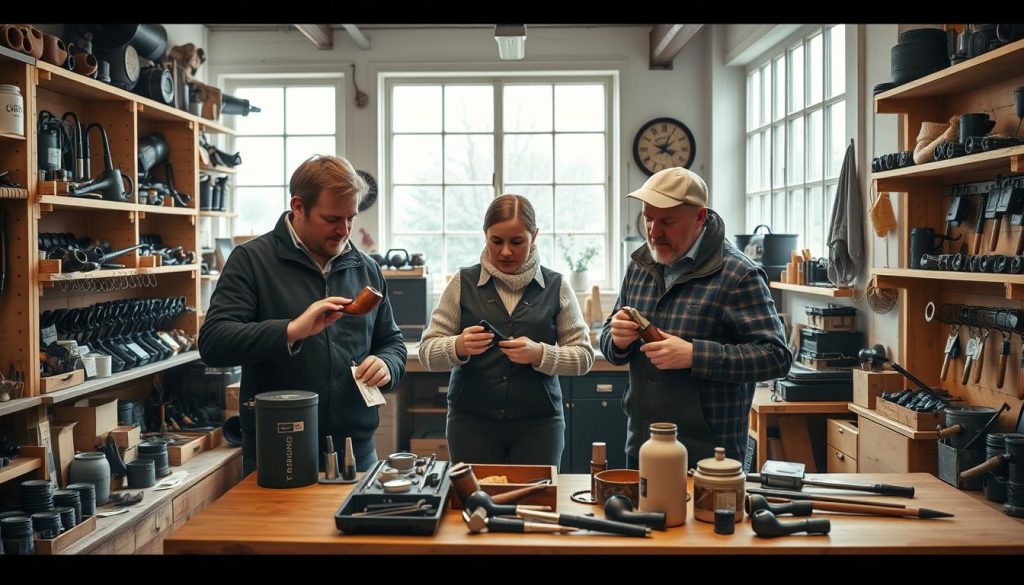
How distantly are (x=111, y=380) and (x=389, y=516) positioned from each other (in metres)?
2.45

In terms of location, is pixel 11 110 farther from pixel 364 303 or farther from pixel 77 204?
pixel 364 303

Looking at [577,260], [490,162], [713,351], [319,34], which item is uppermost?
[319,34]

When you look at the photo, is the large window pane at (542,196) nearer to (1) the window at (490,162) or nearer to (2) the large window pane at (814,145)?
(1) the window at (490,162)

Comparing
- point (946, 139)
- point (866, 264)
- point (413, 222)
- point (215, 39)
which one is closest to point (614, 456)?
point (866, 264)

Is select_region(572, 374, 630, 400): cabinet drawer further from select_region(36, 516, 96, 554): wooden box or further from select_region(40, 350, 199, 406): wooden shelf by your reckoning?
select_region(36, 516, 96, 554): wooden box

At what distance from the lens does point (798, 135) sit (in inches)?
193

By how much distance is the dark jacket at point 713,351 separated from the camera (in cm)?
235

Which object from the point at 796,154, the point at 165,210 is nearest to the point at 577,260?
the point at 796,154

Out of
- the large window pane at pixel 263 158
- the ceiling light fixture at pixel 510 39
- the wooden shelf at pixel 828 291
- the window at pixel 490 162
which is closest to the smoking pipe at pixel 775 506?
the wooden shelf at pixel 828 291

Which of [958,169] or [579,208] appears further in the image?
[579,208]

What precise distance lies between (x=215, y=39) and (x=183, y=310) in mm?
2210

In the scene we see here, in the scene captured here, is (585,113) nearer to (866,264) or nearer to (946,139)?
(866,264)

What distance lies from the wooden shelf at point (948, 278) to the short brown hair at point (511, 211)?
1.43 meters

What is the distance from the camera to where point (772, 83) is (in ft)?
17.3
